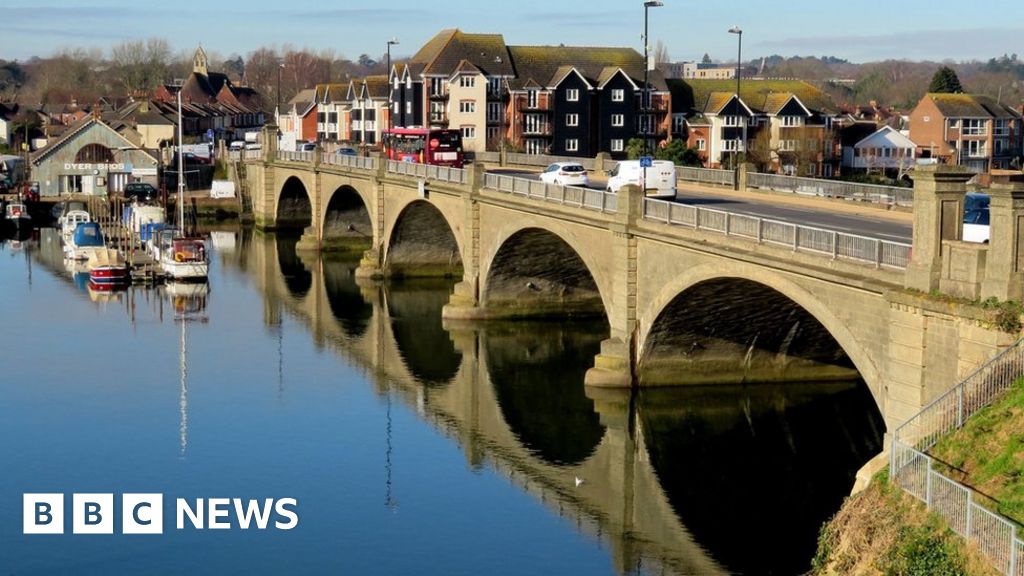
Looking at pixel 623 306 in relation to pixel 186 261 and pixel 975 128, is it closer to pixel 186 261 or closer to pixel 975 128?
pixel 186 261

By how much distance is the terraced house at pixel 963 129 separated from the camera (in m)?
148

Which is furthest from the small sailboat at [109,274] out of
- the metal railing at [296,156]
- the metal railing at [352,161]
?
the metal railing at [296,156]

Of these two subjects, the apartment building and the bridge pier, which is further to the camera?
the apartment building

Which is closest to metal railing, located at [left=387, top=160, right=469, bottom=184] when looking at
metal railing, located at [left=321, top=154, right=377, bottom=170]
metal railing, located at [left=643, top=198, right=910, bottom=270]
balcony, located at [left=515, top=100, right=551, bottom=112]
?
metal railing, located at [left=321, top=154, right=377, bottom=170]

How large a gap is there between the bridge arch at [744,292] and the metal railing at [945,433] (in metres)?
4.00

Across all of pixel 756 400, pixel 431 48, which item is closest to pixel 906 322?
pixel 756 400

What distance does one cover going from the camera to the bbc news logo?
4262 centimetres

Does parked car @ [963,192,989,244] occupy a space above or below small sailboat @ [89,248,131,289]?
above

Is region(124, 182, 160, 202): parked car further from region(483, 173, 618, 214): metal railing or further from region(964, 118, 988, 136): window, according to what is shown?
region(964, 118, 988, 136): window

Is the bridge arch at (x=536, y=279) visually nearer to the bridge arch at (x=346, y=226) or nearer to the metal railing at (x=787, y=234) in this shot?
the metal railing at (x=787, y=234)

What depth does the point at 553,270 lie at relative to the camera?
7538 cm

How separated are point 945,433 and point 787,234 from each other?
12.9m

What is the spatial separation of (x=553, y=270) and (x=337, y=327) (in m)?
12.7

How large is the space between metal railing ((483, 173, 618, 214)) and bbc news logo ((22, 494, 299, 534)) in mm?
20863
